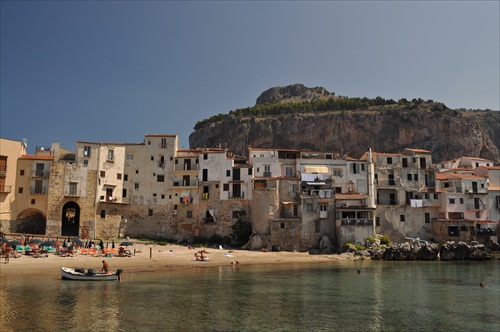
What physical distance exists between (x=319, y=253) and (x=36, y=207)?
35047 millimetres

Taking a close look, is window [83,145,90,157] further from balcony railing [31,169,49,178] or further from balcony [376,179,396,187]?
balcony [376,179,396,187]

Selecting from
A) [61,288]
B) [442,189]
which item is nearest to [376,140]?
[442,189]

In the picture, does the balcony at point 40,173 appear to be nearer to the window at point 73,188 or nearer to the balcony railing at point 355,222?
the window at point 73,188

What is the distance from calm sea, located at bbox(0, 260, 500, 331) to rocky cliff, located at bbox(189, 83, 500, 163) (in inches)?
2584

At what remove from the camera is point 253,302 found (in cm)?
2489

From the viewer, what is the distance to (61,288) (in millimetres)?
26875

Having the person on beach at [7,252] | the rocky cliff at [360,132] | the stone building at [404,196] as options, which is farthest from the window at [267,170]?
the rocky cliff at [360,132]

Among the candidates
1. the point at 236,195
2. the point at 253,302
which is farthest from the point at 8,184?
the point at 253,302

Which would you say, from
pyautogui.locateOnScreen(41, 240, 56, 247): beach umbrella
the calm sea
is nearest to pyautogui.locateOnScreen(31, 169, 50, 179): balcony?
pyautogui.locateOnScreen(41, 240, 56, 247): beach umbrella

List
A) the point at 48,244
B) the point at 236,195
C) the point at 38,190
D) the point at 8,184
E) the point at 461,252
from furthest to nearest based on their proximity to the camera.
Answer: the point at 236,195 < the point at 461,252 < the point at 38,190 < the point at 8,184 < the point at 48,244

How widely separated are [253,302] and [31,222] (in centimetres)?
3896

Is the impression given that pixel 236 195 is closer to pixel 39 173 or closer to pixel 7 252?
pixel 39 173

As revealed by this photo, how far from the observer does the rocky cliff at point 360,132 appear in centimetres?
9669

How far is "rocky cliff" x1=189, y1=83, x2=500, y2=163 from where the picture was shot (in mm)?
96688
